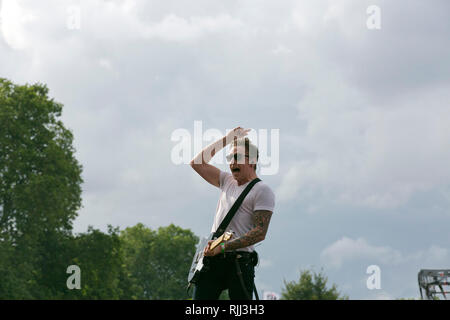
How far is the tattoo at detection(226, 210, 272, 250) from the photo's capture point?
5203mm

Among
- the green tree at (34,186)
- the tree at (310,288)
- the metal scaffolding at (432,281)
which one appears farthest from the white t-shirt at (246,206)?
the tree at (310,288)

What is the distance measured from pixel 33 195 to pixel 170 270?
41.9 meters

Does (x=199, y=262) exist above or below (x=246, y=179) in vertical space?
below

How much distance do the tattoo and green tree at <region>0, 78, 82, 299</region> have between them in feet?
92.7

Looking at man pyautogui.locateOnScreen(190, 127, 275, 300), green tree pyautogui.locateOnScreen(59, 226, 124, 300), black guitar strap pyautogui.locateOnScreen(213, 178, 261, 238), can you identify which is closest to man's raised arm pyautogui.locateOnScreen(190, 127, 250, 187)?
man pyautogui.locateOnScreen(190, 127, 275, 300)

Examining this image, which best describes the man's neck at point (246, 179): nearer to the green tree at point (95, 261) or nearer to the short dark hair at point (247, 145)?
the short dark hair at point (247, 145)

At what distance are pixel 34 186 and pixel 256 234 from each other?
29719mm

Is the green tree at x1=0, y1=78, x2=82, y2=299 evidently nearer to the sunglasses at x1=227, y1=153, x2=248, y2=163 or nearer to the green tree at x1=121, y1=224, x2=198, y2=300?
the sunglasses at x1=227, y1=153, x2=248, y2=163

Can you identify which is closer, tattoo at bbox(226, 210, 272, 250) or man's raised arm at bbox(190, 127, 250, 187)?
tattoo at bbox(226, 210, 272, 250)

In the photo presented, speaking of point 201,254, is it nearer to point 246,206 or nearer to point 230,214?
point 230,214

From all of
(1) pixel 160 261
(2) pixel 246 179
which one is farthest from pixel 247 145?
(1) pixel 160 261

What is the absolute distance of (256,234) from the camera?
522cm
